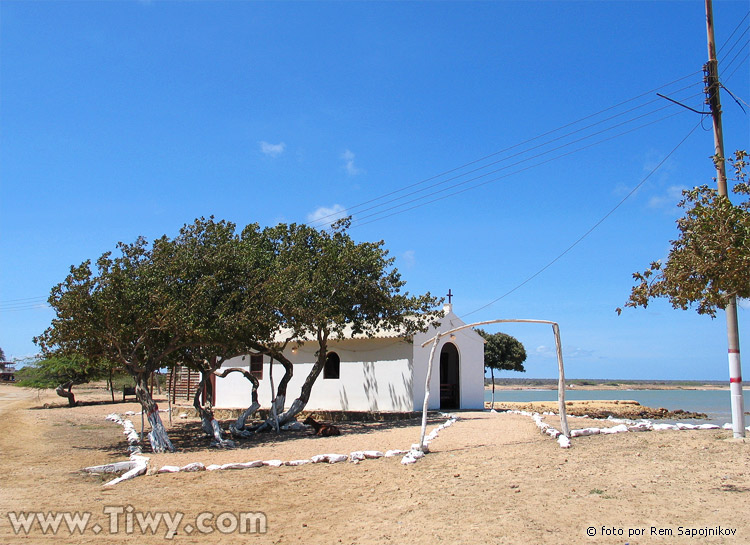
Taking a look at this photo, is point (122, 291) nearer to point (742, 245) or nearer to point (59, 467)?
point (59, 467)

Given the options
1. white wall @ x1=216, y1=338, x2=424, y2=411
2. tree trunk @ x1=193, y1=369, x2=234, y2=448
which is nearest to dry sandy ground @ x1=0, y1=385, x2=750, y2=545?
tree trunk @ x1=193, y1=369, x2=234, y2=448

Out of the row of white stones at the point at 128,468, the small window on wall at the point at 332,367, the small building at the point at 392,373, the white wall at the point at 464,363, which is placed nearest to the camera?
the row of white stones at the point at 128,468

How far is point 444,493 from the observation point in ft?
28.4

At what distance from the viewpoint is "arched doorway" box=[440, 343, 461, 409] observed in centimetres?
2367

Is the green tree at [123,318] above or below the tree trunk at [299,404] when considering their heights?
above

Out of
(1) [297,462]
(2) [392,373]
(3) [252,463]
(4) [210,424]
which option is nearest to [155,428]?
(4) [210,424]

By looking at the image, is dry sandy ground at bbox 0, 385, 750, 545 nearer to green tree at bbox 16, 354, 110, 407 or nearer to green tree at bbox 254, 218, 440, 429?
green tree at bbox 254, 218, 440, 429

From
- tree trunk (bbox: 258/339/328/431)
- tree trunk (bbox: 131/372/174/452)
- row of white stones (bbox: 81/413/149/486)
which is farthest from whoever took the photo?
tree trunk (bbox: 258/339/328/431)

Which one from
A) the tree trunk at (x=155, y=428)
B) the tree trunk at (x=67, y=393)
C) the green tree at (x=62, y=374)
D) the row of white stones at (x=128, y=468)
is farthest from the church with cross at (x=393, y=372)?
the tree trunk at (x=67, y=393)

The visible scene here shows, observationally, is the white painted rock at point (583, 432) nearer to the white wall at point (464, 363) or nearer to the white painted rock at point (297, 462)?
the white painted rock at point (297, 462)

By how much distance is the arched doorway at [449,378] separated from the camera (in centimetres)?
2367

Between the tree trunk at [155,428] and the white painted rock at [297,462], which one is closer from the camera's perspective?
the white painted rock at [297,462]

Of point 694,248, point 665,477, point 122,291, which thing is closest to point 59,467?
point 122,291

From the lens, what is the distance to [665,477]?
8.90 meters
